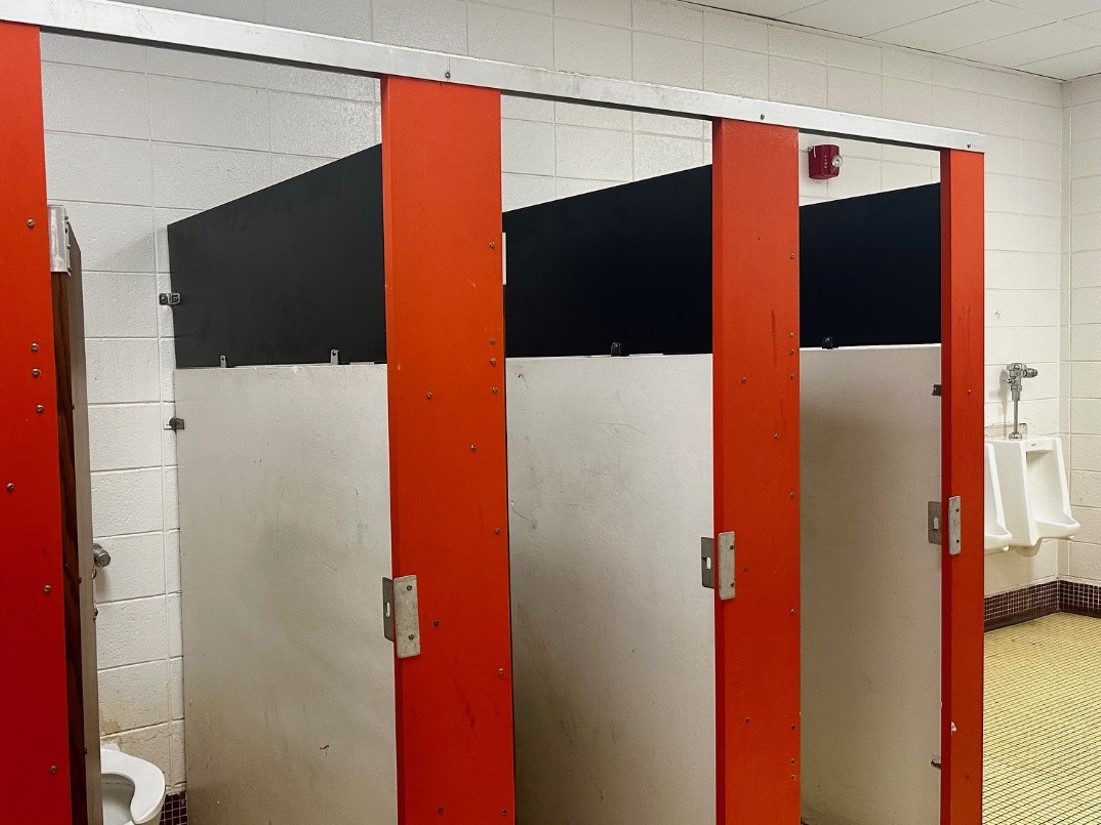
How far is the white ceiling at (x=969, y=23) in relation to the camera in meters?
3.84

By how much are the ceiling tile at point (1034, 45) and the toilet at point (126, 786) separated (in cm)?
421

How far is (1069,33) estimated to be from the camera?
421 centimetres

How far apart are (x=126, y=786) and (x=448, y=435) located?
1494 mm

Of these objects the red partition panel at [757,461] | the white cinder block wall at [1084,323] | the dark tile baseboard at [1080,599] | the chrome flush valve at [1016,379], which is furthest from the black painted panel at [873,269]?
the dark tile baseboard at [1080,599]

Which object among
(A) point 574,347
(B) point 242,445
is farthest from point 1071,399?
(B) point 242,445

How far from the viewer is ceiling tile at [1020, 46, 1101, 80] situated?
179 inches

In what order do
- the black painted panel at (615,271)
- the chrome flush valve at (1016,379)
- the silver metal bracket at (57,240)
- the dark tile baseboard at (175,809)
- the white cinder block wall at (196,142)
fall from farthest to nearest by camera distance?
the chrome flush valve at (1016,379) < the dark tile baseboard at (175,809) < the white cinder block wall at (196,142) < the black painted panel at (615,271) < the silver metal bracket at (57,240)

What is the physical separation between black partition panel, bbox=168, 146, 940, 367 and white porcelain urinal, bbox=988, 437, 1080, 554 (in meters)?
2.24

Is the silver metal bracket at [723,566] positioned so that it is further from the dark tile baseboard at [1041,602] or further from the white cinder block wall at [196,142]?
the dark tile baseboard at [1041,602]

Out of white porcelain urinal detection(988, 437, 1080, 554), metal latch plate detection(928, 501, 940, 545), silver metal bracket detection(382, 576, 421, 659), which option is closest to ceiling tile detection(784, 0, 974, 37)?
white porcelain urinal detection(988, 437, 1080, 554)

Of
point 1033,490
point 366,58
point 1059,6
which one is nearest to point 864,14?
point 1059,6

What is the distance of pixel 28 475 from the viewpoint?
1.23m

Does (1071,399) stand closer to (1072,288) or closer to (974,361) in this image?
(1072,288)

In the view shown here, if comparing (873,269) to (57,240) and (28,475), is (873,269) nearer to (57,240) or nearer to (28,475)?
(57,240)
